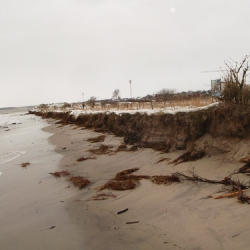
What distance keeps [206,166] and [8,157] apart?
9267 mm

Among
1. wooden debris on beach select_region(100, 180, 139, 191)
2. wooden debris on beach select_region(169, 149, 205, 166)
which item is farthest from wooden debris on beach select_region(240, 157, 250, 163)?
wooden debris on beach select_region(100, 180, 139, 191)

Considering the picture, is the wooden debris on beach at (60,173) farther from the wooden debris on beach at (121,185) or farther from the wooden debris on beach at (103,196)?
the wooden debris on beach at (103,196)

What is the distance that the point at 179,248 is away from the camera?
375 centimetres

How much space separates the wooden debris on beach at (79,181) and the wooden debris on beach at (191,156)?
281 centimetres

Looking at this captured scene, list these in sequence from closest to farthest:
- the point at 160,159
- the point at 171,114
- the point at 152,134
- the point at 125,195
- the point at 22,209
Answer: the point at 22,209 < the point at 125,195 < the point at 160,159 < the point at 171,114 < the point at 152,134

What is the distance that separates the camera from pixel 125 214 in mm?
5152

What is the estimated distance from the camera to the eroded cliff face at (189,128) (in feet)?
24.7

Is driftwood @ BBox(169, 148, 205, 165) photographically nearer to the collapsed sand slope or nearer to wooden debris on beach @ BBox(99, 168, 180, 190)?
the collapsed sand slope

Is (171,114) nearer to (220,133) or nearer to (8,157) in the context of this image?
(220,133)

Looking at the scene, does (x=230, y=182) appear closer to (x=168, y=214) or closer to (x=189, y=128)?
(x=168, y=214)

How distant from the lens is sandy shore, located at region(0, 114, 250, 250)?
4.01m

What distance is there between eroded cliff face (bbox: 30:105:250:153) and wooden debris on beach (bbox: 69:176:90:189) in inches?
142

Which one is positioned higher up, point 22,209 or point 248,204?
point 248,204

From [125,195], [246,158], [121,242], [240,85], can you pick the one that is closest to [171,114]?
[240,85]
